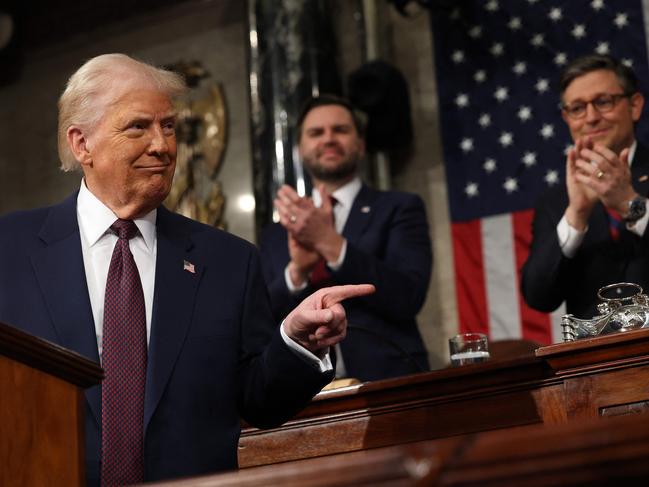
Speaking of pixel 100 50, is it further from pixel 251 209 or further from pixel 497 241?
pixel 497 241

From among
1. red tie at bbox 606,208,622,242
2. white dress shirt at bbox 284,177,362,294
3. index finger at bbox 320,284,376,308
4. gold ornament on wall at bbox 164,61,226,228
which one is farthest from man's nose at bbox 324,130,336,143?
index finger at bbox 320,284,376,308

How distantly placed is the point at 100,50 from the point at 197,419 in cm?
618

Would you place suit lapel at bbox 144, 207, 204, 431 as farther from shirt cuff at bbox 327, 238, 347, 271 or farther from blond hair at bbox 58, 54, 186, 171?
shirt cuff at bbox 327, 238, 347, 271

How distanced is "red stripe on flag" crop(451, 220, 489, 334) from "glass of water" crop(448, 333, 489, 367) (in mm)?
3365

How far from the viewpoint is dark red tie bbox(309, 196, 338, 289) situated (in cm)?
510

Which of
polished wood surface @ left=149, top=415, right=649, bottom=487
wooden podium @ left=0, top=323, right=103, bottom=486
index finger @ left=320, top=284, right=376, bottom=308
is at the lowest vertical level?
polished wood surface @ left=149, top=415, right=649, bottom=487

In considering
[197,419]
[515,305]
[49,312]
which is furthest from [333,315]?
[515,305]

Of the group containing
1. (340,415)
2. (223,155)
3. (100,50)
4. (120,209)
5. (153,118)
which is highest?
(100,50)

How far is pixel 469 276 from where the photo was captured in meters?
7.10

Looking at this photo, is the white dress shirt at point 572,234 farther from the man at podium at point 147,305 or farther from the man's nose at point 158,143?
the man's nose at point 158,143

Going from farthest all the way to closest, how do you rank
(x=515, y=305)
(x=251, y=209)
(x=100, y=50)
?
(x=100, y=50) → (x=251, y=209) → (x=515, y=305)

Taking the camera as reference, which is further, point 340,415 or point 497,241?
point 497,241

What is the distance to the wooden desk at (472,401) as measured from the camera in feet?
9.75

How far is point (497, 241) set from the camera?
23.0 feet
